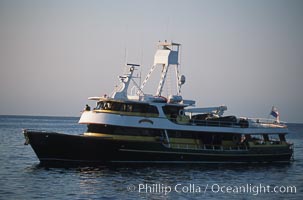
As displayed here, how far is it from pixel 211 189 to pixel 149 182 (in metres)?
3.32

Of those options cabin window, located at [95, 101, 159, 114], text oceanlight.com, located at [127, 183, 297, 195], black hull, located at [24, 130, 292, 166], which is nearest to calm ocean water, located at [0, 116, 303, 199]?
text oceanlight.com, located at [127, 183, 297, 195]

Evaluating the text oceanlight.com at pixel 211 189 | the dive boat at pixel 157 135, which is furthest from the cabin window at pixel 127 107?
the text oceanlight.com at pixel 211 189

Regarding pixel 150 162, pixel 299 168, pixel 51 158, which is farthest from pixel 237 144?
pixel 51 158

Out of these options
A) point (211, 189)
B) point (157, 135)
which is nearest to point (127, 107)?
point (157, 135)

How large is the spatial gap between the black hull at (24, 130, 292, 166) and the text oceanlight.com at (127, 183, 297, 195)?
583cm

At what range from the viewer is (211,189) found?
29.2 metres

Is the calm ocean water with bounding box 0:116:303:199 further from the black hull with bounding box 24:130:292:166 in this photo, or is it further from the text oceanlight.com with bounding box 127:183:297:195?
the black hull with bounding box 24:130:292:166

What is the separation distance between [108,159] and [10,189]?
8.93 meters

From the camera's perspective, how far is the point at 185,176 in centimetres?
3269

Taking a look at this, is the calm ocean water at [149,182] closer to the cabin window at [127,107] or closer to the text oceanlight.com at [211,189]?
the text oceanlight.com at [211,189]

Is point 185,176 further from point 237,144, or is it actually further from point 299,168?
point 299,168

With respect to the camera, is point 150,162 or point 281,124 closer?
point 150,162

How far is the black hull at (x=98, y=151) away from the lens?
1312 inches

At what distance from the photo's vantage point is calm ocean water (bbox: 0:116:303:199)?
26.6 m
